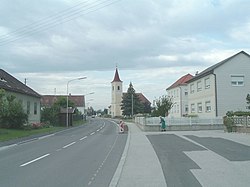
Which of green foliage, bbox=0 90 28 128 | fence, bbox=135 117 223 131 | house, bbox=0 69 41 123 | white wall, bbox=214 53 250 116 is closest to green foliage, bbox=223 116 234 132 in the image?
fence, bbox=135 117 223 131

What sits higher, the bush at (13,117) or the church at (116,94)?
the church at (116,94)

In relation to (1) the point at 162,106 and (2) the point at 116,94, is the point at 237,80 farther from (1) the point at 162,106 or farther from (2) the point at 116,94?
(2) the point at 116,94

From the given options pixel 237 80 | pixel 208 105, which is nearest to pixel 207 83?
pixel 208 105

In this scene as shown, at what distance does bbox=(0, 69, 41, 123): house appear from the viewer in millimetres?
42656

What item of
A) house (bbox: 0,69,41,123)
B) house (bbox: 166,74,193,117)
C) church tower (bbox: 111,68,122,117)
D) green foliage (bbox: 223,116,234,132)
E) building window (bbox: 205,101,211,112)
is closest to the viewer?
green foliage (bbox: 223,116,234,132)


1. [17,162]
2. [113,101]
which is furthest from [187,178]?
[113,101]

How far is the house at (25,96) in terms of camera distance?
42.7m

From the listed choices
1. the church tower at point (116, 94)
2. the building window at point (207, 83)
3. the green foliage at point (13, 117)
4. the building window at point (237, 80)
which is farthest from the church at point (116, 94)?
the green foliage at point (13, 117)

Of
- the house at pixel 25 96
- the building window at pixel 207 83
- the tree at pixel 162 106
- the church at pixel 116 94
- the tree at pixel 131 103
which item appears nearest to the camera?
the house at pixel 25 96

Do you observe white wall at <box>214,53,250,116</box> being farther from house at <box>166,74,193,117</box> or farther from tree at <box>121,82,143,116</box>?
tree at <box>121,82,143,116</box>

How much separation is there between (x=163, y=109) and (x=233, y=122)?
23981 mm

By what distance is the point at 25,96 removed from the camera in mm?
45906

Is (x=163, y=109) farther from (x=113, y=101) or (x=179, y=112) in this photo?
(x=113, y=101)

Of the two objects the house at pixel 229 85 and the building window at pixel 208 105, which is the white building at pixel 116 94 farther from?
the house at pixel 229 85
